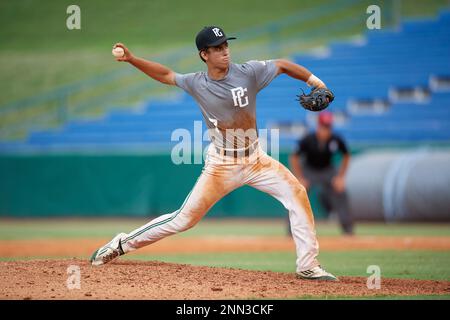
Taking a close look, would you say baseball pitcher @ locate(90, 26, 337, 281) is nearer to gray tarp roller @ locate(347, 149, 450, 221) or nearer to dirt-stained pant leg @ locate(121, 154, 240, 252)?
dirt-stained pant leg @ locate(121, 154, 240, 252)

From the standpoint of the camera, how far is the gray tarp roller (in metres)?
15.1

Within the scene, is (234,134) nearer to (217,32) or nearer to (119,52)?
(217,32)

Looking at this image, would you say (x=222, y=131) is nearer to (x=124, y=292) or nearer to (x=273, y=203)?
(x=124, y=292)

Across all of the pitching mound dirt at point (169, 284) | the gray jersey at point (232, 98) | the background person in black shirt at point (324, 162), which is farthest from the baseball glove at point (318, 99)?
the background person in black shirt at point (324, 162)

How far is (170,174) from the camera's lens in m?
18.7

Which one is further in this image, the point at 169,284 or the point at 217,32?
the point at 217,32

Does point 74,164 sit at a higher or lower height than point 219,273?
higher

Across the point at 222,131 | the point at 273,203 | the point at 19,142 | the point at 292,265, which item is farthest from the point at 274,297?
the point at 19,142

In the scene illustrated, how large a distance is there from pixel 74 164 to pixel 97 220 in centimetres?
144

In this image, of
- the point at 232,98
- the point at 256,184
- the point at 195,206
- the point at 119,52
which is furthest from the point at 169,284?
the point at 119,52

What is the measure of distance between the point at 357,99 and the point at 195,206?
13416 mm

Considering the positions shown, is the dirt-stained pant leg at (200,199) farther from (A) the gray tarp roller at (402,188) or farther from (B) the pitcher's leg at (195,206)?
(A) the gray tarp roller at (402,188)

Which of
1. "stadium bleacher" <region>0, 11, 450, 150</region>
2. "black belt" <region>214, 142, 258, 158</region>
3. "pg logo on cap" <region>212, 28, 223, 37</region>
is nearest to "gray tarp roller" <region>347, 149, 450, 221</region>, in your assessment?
"stadium bleacher" <region>0, 11, 450, 150</region>

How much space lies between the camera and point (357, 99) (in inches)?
795
